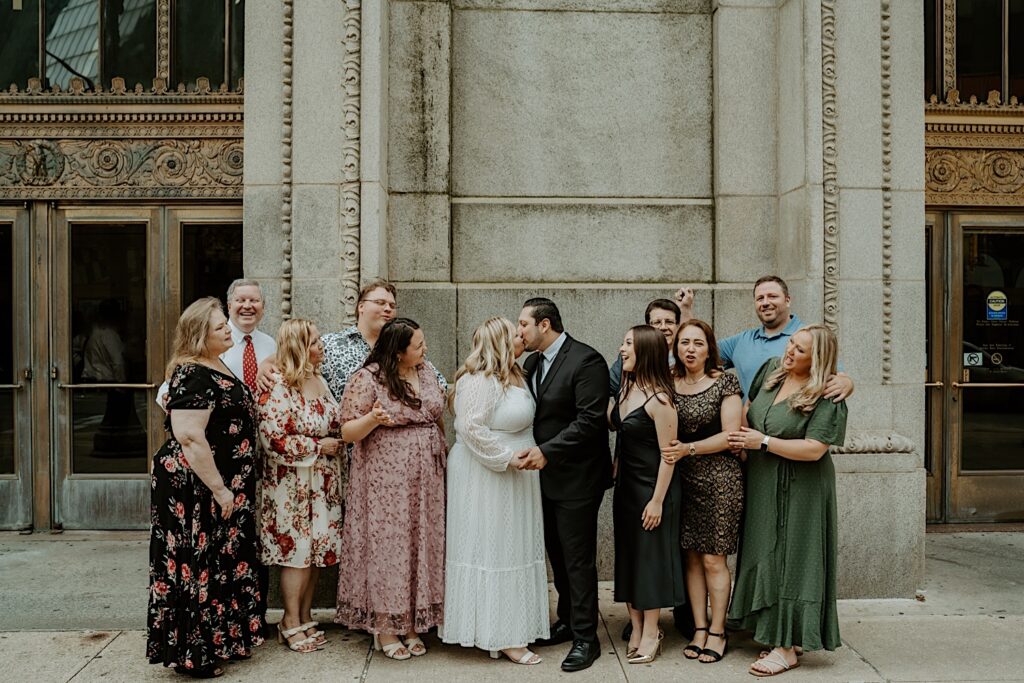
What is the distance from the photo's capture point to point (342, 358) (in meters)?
5.42

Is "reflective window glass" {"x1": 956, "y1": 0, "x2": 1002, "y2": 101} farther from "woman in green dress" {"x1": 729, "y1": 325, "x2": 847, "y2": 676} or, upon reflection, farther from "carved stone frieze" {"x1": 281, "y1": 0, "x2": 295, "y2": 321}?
"carved stone frieze" {"x1": 281, "y1": 0, "x2": 295, "y2": 321}

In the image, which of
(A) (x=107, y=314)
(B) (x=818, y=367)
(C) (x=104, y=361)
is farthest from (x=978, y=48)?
(C) (x=104, y=361)

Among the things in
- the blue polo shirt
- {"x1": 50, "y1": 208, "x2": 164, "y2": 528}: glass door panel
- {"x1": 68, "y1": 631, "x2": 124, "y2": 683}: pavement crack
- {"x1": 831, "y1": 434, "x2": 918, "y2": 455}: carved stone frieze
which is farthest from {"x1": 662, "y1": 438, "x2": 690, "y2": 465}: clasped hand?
{"x1": 50, "y1": 208, "x2": 164, "y2": 528}: glass door panel

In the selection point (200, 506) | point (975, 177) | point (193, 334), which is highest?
point (975, 177)

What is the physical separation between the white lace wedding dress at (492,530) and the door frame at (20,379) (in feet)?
16.3

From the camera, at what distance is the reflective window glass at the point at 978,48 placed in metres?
Answer: 7.88

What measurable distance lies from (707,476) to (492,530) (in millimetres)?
1290

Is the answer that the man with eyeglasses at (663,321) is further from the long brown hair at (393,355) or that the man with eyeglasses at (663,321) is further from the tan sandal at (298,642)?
the tan sandal at (298,642)

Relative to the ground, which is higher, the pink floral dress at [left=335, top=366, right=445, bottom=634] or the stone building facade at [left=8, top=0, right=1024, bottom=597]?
the stone building facade at [left=8, top=0, right=1024, bottom=597]

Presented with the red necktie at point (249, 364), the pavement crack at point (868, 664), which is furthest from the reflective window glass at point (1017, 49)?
the red necktie at point (249, 364)

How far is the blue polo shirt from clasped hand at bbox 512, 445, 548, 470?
4.74 ft

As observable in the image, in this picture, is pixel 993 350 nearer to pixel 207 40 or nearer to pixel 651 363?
pixel 651 363

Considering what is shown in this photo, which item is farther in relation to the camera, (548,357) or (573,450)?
(548,357)

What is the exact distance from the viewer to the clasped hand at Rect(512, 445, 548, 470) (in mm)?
4809
